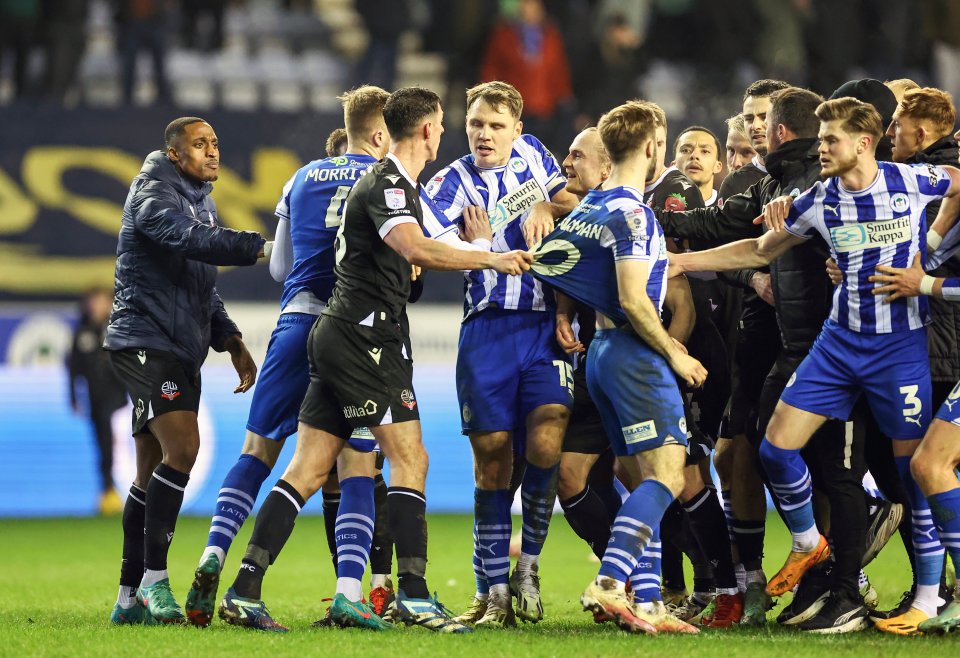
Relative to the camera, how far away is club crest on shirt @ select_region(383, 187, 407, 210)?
6.11 metres

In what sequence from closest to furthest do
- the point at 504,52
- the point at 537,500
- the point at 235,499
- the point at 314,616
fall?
the point at 235,499
the point at 537,500
the point at 314,616
the point at 504,52

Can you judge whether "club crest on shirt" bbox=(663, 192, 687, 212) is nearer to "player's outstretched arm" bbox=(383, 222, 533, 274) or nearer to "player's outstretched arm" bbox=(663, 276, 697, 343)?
"player's outstretched arm" bbox=(663, 276, 697, 343)

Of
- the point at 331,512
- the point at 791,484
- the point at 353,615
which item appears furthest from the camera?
the point at 331,512

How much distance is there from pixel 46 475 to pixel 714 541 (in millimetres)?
8293

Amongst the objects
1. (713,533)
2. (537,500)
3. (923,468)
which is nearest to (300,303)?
(537,500)

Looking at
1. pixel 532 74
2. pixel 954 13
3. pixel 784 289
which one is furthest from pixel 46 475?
pixel 954 13

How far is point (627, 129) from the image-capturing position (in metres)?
6.14

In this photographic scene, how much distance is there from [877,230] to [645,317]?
1229mm

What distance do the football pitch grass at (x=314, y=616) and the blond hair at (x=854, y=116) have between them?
91.7 inches

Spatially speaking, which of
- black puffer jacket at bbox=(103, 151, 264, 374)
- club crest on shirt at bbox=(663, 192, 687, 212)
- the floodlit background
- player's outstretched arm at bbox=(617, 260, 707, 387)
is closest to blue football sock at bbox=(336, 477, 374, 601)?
black puffer jacket at bbox=(103, 151, 264, 374)

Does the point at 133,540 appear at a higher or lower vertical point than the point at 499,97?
lower

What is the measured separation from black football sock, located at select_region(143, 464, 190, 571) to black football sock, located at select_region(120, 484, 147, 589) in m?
0.21

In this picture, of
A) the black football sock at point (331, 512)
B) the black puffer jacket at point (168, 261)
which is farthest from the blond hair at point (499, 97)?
the black football sock at point (331, 512)

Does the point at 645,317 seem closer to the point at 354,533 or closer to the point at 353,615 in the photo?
the point at 354,533
